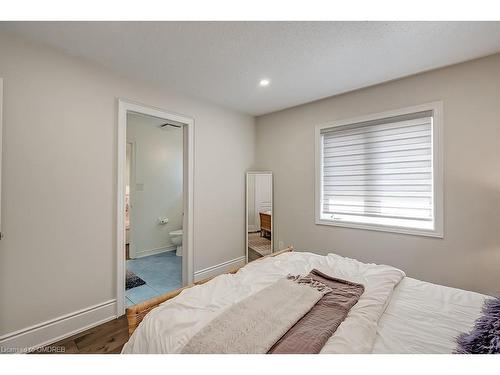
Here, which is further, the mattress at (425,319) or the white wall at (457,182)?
the white wall at (457,182)

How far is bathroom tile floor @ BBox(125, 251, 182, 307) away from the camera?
2.66 metres

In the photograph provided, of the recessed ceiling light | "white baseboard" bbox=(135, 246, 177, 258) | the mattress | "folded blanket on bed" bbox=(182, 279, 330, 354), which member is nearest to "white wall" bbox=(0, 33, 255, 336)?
the recessed ceiling light

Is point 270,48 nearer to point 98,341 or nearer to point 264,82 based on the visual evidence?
point 264,82

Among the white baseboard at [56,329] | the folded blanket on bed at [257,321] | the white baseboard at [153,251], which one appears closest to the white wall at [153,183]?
the white baseboard at [153,251]

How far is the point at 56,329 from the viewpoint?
6.04 feet

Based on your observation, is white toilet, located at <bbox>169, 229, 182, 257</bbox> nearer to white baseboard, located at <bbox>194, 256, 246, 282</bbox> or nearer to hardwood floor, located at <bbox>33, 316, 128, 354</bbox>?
white baseboard, located at <bbox>194, 256, 246, 282</bbox>

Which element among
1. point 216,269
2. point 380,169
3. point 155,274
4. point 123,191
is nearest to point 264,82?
point 380,169

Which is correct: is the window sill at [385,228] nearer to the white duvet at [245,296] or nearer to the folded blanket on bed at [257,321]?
the white duvet at [245,296]

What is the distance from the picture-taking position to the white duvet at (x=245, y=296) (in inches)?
38.6

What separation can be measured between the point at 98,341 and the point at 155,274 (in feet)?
4.76

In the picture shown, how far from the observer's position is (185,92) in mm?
2736

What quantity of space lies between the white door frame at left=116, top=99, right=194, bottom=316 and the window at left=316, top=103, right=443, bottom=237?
5.46 ft

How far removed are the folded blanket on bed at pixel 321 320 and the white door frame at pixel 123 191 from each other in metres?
1.74

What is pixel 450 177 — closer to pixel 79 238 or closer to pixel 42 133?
pixel 79 238
